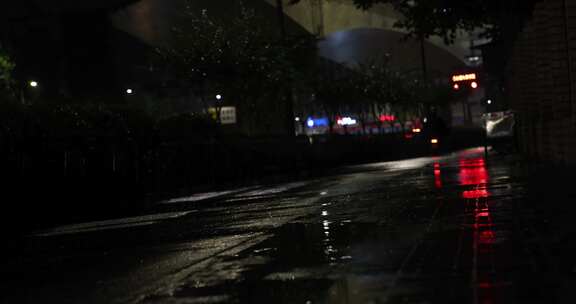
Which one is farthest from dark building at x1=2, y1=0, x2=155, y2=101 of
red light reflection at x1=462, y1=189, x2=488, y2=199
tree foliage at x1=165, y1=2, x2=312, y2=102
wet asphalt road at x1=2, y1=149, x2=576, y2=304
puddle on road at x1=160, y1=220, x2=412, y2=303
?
puddle on road at x1=160, y1=220, x2=412, y2=303

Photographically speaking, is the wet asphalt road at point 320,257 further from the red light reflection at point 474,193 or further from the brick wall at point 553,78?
the brick wall at point 553,78

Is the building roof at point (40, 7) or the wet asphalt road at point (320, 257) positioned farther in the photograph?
the building roof at point (40, 7)

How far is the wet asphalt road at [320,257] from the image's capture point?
707 cm

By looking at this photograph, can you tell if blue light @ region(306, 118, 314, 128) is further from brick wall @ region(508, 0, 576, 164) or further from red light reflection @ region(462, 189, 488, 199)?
red light reflection @ region(462, 189, 488, 199)

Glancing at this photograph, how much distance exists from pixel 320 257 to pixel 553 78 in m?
18.6

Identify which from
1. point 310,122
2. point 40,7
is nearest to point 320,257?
point 40,7

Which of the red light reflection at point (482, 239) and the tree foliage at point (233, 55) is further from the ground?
the tree foliage at point (233, 55)

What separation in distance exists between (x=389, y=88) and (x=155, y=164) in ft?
193

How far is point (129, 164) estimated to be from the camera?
26.6 m

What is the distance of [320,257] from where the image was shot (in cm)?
908

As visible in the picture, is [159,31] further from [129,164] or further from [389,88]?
[129,164]

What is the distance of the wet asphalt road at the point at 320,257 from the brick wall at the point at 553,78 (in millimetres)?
7170

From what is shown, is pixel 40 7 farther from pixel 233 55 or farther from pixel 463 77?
pixel 463 77

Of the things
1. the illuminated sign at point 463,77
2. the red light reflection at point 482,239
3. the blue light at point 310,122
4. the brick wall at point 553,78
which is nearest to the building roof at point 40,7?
the illuminated sign at point 463,77
